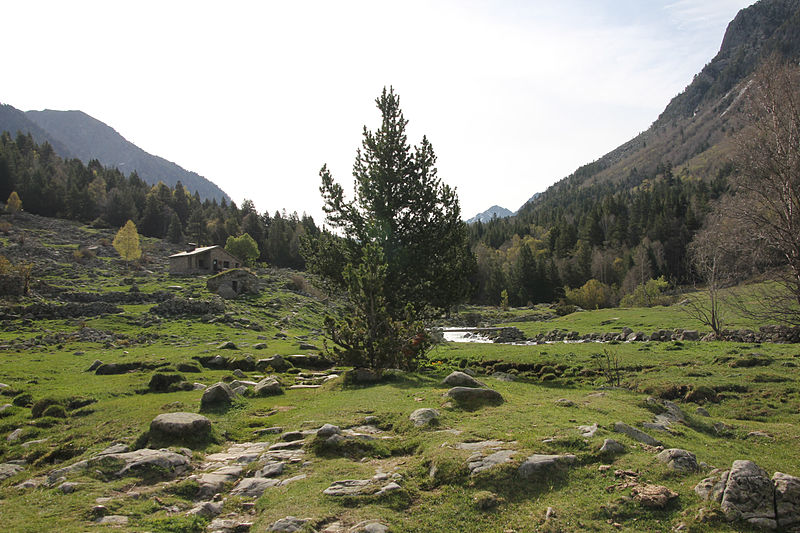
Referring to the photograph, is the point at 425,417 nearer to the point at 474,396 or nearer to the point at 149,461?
the point at 474,396

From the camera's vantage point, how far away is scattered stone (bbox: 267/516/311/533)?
630 cm

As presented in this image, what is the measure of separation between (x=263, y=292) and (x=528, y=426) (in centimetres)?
5764

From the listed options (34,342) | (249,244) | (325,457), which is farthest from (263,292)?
(325,457)

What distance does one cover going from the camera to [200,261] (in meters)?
77.7

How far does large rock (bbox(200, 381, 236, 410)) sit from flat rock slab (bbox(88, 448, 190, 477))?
463cm

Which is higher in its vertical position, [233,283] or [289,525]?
[233,283]

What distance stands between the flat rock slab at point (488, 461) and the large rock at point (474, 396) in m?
4.87

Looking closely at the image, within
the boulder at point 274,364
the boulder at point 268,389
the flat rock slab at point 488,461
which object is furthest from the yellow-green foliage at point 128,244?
the flat rock slab at point 488,461

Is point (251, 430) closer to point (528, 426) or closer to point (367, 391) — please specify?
point (367, 391)

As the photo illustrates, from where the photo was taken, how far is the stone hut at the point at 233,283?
188ft

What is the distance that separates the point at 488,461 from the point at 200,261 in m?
79.8

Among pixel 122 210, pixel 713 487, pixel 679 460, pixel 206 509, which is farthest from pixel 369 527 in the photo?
pixel 122 210

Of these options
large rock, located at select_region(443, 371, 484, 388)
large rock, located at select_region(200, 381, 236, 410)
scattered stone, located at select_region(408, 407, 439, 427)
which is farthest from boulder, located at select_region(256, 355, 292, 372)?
scattered stone, located at select_region(408, 407, 439, 427)

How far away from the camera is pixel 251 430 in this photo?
12133 millimetres
